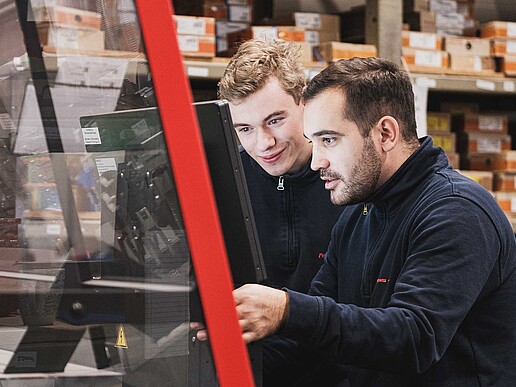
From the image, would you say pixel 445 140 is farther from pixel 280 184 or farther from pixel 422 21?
pixel 280 184

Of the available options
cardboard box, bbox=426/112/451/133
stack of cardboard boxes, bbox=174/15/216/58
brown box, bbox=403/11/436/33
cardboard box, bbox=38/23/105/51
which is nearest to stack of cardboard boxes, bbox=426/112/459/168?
cardboard box, bbox=426/112/451/133

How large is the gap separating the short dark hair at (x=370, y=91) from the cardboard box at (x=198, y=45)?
2.32 meters

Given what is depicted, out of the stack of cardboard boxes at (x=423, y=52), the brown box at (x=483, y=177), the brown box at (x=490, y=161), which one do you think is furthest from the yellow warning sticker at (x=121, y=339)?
the brown box at (x=490, y=161)

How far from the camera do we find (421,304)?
153 cm

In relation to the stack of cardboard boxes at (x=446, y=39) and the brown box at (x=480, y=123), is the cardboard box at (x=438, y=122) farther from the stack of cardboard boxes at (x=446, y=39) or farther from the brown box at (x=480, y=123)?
the stack of cardboard boxes at (x=446, y=39)

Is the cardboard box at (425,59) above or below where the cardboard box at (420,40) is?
below

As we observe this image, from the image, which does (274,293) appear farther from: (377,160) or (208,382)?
(377,160)

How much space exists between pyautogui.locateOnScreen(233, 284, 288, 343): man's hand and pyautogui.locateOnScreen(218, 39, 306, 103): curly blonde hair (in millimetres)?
870

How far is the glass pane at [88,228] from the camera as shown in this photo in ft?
3.92

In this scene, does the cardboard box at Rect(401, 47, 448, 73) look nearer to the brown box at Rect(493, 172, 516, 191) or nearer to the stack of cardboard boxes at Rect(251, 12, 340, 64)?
the stack of cardboard boxes at Rect(251, 12, 340, 64)

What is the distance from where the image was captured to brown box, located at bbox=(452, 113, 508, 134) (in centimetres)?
499

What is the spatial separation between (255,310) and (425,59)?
350 centimetres

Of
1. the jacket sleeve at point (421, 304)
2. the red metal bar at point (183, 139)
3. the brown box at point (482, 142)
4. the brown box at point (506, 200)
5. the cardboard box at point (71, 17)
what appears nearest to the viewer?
the red metal bar at point (183, 139)

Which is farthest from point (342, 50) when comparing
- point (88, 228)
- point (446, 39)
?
point (88, 228)
